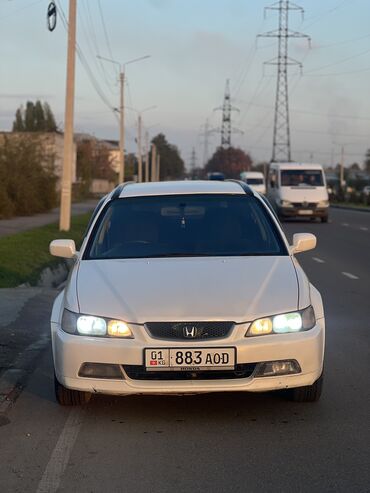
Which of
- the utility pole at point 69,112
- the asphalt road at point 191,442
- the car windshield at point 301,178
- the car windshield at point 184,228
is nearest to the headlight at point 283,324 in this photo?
the asphalt road at point 191,442

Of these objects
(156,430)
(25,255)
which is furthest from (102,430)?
(25,255)

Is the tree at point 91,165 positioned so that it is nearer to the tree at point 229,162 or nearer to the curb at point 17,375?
the tree at point 229,162

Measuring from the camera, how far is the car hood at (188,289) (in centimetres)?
561

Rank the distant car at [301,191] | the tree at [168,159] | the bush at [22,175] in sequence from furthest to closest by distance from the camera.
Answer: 1. the tree at [168,159]
2. the distant car at [301,191]
3. the bush at [22,175]

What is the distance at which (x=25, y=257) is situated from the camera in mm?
16438

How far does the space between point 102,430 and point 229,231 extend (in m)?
2.14

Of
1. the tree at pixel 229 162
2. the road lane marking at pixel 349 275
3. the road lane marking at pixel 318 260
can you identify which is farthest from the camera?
the tree at pixel 229 162

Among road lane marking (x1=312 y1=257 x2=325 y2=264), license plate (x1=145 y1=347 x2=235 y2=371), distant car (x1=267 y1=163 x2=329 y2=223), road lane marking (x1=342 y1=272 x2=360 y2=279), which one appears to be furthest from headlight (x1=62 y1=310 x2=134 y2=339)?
distant car (x1=267 y1=163 x2=329 y2=223)

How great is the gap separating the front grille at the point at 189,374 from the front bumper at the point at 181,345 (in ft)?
0.07

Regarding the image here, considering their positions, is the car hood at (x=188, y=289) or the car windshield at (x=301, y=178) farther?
the car windshield at (x=301, y=178)

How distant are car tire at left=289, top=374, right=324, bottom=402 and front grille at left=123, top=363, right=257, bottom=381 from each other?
0.70 m

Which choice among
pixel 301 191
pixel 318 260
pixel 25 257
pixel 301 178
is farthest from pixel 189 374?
pixel 301 178

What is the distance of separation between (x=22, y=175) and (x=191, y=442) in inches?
1196

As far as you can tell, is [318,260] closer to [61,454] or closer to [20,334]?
[20,334]
